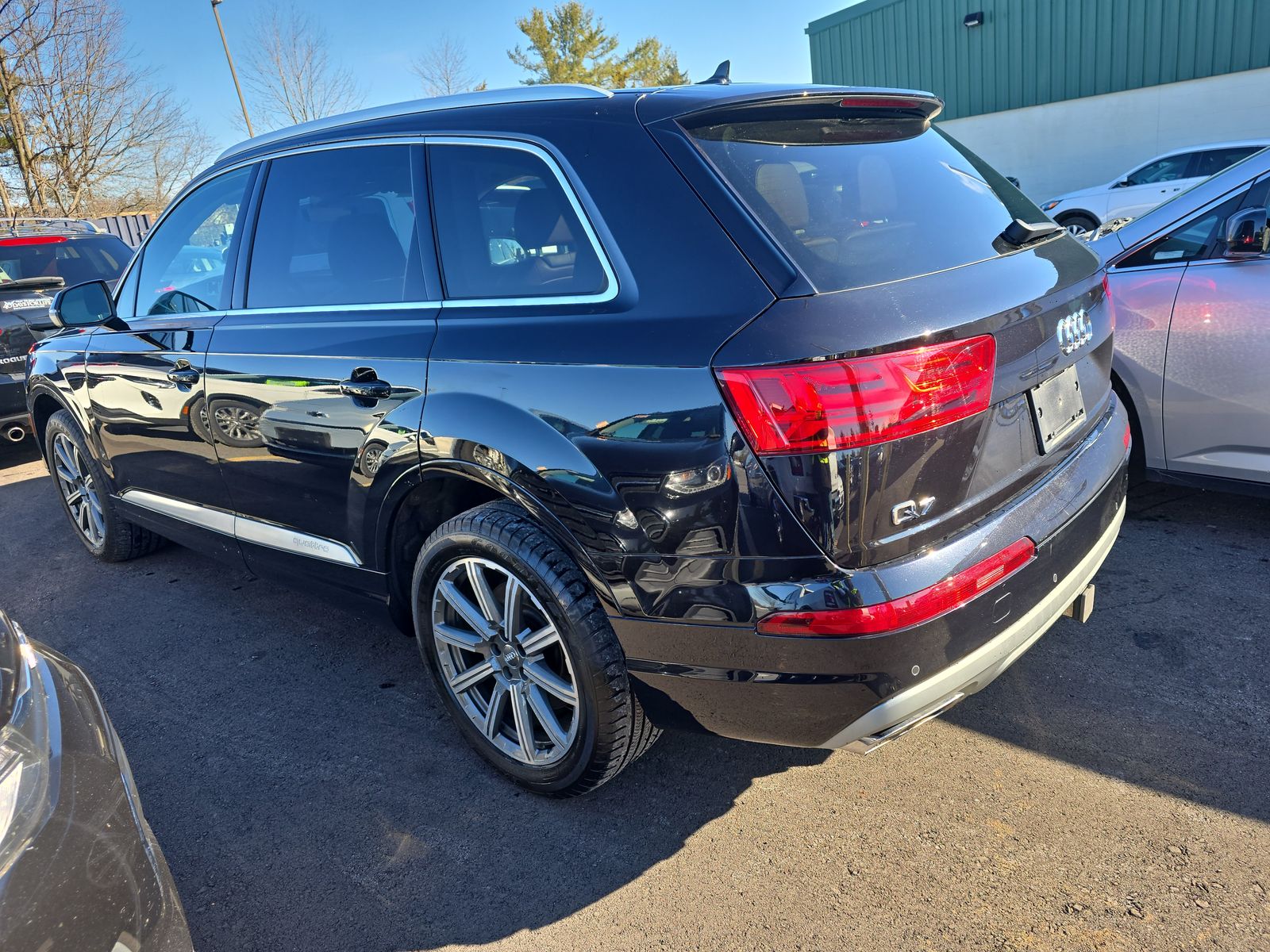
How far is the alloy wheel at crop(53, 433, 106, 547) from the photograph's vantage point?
15.1 ft

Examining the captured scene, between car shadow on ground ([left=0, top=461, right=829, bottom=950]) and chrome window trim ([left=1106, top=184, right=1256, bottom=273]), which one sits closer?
car shadow on ground ([left=0, top=461, right=829, bottom=950])

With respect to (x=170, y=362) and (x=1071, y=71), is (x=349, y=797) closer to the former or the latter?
(x=170, y=362)

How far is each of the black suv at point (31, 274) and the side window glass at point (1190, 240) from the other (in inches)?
251

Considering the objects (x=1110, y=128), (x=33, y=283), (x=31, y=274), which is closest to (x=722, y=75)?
(x=33, y=283)

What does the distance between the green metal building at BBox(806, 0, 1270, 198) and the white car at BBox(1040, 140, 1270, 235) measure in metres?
4.79

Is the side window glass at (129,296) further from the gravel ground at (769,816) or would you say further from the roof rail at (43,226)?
the roof rail at (43,226)

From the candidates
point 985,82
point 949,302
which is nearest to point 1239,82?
point 985,82

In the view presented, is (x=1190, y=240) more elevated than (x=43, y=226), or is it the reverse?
(x=43, y=226)

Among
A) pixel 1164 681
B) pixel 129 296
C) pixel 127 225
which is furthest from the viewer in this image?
pixel 127 225

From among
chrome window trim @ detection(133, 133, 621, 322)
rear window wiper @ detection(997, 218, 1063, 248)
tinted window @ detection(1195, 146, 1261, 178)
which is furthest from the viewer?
tinted window @ detection(1195, 146, 1261, 178)

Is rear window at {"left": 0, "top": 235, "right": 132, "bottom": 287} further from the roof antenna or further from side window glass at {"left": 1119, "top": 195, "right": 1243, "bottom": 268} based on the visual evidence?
side window glass at {"left": 1119, "top": 195, "right": 1243, "bottom": 268}

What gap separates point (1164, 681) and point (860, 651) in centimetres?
156

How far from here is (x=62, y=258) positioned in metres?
7.51

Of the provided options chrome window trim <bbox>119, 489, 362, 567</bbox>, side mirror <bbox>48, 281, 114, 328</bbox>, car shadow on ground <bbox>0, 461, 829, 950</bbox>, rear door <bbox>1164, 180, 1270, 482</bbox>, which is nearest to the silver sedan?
rear door <bbox>1164, 180, 1270, 482</bbox>
